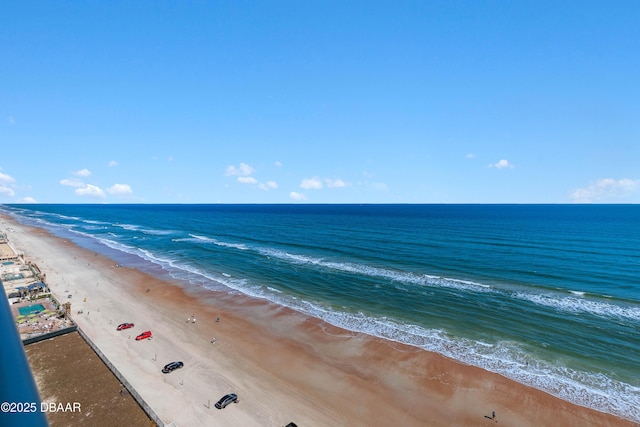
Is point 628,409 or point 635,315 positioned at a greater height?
point 635,315

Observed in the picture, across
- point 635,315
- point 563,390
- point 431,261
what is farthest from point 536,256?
point 563,390

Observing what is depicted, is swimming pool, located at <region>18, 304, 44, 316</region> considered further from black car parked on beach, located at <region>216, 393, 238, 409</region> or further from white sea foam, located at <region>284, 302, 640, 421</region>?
white sea foam, located at <region>284, 302, 640, 421</region>

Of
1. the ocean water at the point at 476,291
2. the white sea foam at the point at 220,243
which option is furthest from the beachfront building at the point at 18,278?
the white sea foam at the point at 220,243

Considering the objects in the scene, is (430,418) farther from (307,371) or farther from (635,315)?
(635,315)

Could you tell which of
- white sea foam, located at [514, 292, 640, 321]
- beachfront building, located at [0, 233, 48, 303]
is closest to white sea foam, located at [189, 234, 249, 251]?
beachfront building, located at [0, 233, 48, 303]

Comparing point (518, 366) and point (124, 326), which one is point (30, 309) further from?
point (518, 366)

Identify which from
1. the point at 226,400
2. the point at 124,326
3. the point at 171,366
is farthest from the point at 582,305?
the point at 124,326

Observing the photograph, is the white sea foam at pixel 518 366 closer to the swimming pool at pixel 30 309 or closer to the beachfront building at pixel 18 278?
the swimming pool at pixel 30 309
